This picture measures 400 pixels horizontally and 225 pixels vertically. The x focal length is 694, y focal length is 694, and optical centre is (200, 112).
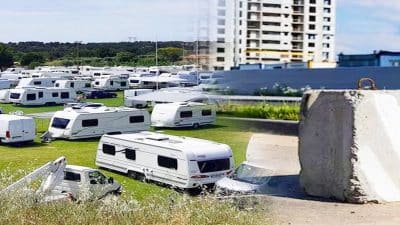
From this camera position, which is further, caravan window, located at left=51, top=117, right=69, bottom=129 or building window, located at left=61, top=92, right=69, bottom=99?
building window, located at left=61, top=92, right=69, bottom=99

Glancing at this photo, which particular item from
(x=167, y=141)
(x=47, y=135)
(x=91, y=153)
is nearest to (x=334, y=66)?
(x=167, y=141)

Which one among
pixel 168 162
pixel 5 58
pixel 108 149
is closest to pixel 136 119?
pixel 108 149

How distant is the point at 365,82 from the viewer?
200cm

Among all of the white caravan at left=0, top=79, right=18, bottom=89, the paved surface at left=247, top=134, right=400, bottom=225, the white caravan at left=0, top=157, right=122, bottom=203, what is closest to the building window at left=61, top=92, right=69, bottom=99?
the white caravan at left=0, top=79, right=18, bottom=89

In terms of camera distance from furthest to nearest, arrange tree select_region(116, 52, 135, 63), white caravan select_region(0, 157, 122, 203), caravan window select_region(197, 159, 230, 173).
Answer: tree select_region(116, 52, 135, 63) → caravan window select_region(197, 159, 230, 173) → white caravan select_region(0, 157, 122, 203)

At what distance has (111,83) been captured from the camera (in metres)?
27.6

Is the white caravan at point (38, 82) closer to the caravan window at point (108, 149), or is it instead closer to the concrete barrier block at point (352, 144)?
the caravan window at point (108, 149)

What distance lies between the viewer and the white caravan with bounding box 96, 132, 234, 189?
278 inches

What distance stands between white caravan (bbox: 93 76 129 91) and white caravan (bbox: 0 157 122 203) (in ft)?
65.5

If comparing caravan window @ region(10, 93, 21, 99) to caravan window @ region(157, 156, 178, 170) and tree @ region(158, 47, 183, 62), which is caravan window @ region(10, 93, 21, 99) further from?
tree @ region(158, 47, 183, 62)

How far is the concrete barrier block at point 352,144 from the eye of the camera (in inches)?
78.8

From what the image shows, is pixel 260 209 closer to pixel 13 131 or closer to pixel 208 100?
pixel 208 100

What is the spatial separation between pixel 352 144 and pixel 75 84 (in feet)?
79.2

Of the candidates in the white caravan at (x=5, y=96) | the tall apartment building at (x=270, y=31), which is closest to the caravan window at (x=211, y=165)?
the tall apartment building at (x=270, y=31)
